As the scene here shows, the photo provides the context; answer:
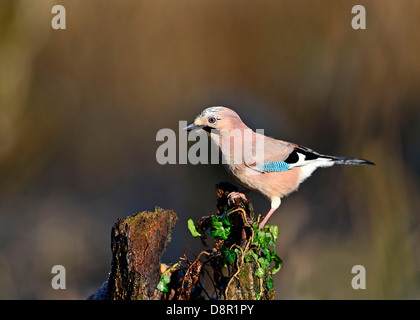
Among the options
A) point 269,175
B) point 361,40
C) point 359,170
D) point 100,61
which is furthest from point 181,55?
point 269,175

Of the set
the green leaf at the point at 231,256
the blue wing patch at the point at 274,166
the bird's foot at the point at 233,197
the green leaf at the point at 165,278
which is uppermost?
the blue wing patch at the point at 274,166

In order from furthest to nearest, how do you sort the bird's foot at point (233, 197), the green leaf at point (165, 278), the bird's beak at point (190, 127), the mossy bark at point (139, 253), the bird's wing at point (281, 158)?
the bird's wing at point (281, 158) < the bird's beak at point (190, 127) < the bird's foot at point (233, 197) < the green leaf at point (165, 278) < the mossy bark at point (139, 253)

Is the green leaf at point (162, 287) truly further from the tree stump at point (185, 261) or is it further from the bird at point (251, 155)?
the bird at point (251, 155)

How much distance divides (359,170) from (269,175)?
7.38 feet

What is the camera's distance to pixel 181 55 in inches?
231

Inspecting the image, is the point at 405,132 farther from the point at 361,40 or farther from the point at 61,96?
the point at 61,96

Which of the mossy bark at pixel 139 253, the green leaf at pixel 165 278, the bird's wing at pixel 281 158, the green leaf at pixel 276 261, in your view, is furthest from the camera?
the bird's wing at pixel 281 158

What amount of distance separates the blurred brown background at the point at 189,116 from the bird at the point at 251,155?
6.70ft

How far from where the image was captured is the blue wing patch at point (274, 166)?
3367 mm

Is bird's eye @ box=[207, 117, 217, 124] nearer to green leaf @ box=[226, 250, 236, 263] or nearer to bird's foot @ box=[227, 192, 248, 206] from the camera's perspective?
bird's foot @ box=[227, 192, 248, 206]

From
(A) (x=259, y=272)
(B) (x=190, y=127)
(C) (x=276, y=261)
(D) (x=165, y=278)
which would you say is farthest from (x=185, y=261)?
(B) (x=190, y=127)

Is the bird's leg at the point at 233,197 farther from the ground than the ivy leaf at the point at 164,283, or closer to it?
farther from the ground

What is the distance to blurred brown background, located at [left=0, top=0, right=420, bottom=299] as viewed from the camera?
17.8 ft

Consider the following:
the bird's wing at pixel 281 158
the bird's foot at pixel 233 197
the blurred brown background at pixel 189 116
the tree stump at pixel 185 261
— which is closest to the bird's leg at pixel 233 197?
the bird's foot at pixel 233 197
